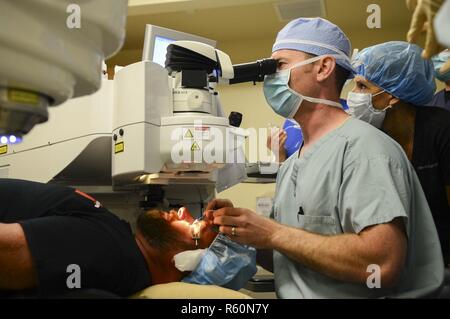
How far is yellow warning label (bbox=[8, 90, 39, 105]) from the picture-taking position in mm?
450

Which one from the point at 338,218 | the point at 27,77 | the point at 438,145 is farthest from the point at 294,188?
the point at 27,77

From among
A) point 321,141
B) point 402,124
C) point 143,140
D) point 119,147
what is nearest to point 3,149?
point 119,147

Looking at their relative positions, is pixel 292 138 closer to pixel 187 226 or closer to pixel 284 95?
pixel 284 95

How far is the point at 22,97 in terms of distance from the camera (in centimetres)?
46

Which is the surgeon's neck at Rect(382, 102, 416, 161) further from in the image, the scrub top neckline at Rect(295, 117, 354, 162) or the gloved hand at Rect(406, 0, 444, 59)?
the gloved hand at Rect(406, 0, 444, 59)

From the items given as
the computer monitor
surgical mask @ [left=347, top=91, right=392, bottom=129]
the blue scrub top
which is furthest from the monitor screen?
surgical mask @ [left=347, top=91, right=392, bottom=129]

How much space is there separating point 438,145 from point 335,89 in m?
0.50

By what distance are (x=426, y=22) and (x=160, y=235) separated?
3.62 ft

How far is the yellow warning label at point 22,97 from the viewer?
1.48ft

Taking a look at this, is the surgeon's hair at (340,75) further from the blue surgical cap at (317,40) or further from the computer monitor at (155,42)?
the computer monitor at (155,42)

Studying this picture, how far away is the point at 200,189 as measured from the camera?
160cm

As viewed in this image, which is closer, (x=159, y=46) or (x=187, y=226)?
(x=187, y=226)

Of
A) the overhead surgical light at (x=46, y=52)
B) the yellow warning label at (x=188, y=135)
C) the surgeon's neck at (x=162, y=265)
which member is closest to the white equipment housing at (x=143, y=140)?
the yellow warning label at (x=188, y=135)

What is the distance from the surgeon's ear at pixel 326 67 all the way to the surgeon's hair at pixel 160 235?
2.24 feet
